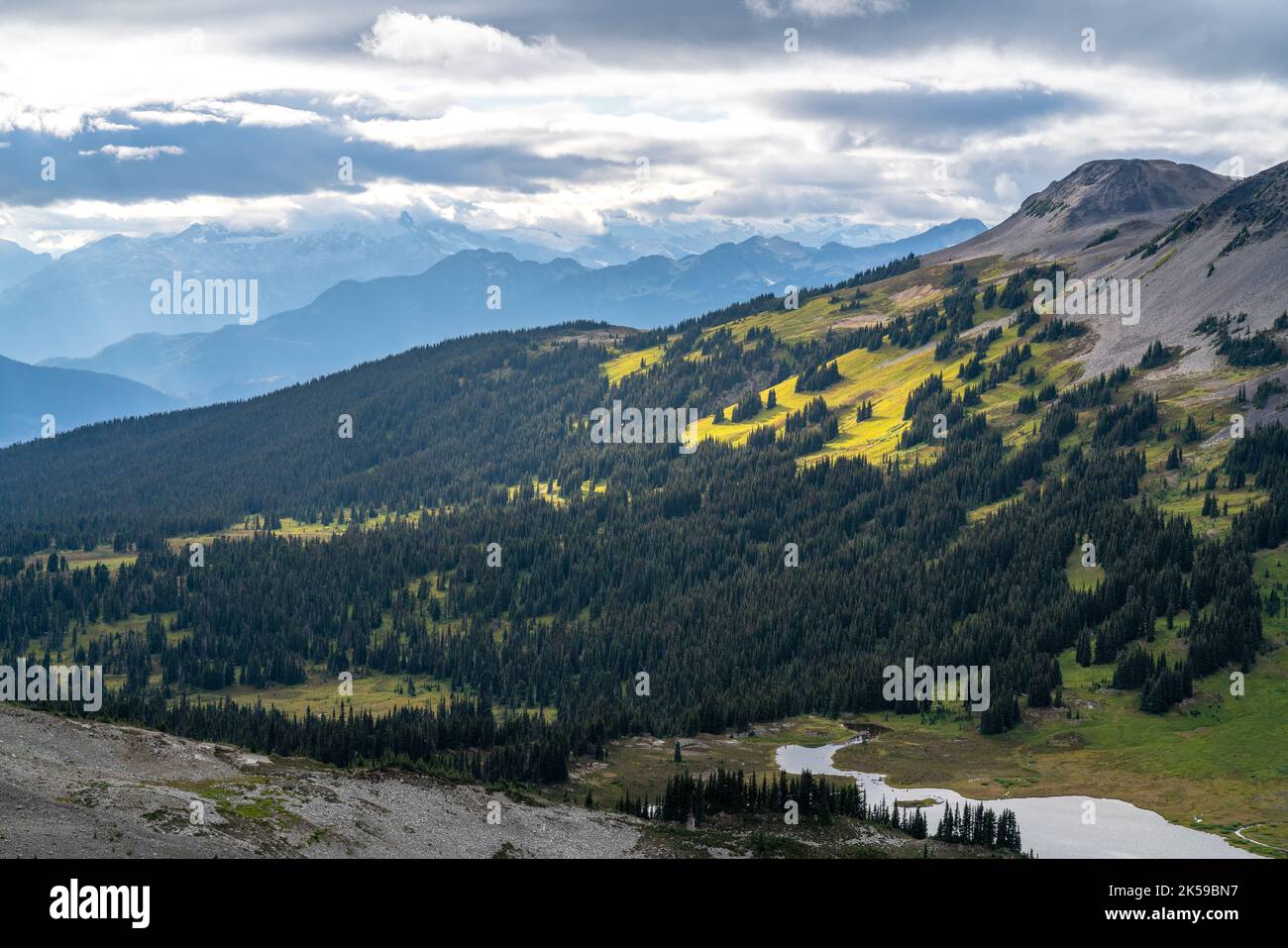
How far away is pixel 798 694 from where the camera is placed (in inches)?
7790

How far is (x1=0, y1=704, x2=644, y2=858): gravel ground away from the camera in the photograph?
8138 centimetres

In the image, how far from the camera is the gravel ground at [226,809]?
8138cm

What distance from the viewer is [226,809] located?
9056 centimetres

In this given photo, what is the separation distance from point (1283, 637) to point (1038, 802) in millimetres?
63052

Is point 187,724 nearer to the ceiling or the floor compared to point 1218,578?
nearer to the floor
